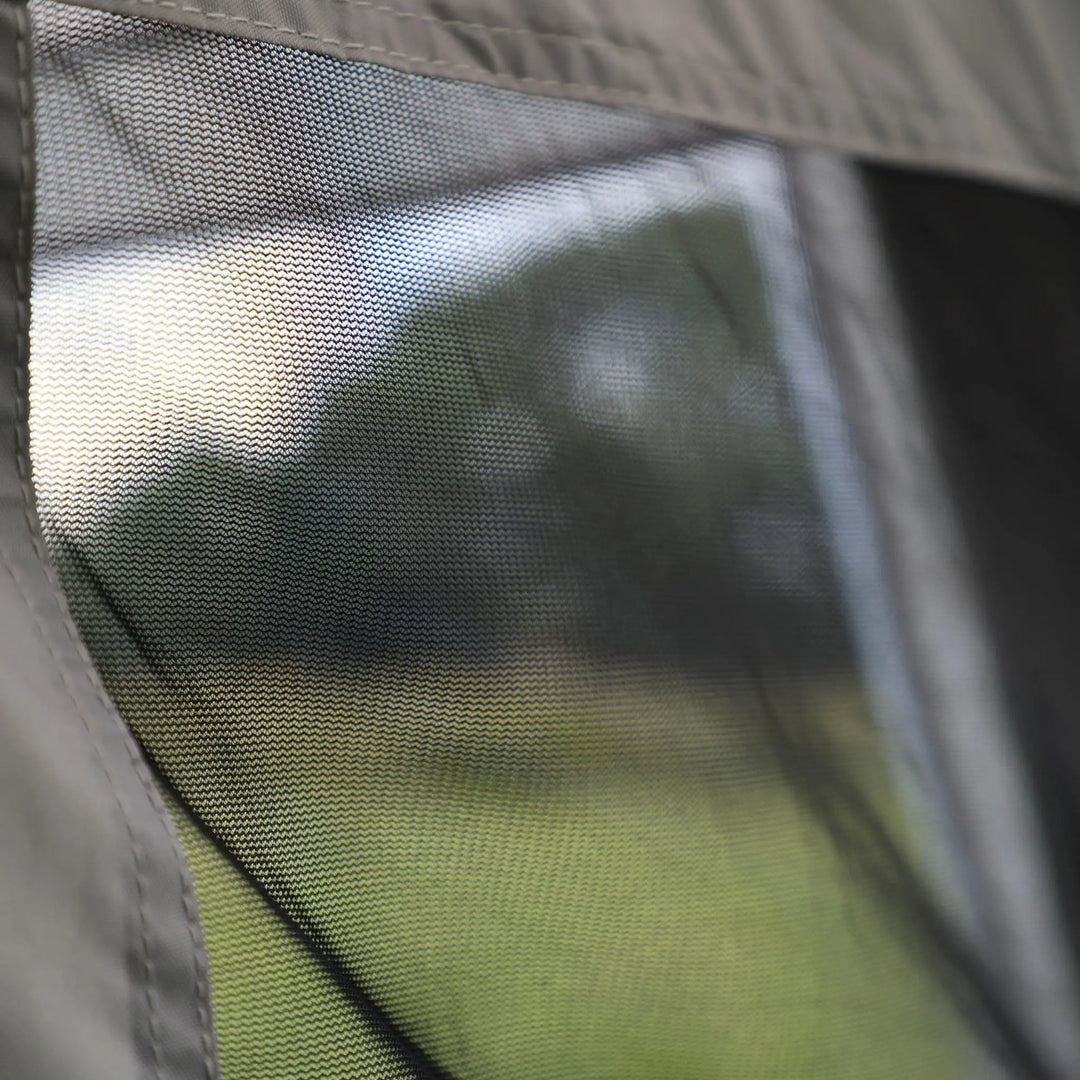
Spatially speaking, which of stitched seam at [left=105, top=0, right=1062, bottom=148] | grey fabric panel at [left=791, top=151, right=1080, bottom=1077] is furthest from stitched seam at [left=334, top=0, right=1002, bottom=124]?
grey fabric panel at [left=791, top=151, right=1080, bottom=1077]

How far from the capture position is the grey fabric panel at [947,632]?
3.03 ft

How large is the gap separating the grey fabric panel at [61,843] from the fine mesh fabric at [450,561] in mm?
25

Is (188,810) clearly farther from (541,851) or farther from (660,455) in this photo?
(660,455)

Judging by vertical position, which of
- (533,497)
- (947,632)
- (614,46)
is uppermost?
(614,46)

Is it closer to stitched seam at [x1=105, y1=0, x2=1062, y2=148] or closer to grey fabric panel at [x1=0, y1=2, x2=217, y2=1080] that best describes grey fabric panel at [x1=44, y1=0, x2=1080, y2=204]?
stitched seam at [x1=105, y1=0, x2=1062, y2=148]

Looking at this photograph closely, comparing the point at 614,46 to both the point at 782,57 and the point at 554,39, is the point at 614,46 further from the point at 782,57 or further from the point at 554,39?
the point at 782,57

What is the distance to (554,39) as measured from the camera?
69cm

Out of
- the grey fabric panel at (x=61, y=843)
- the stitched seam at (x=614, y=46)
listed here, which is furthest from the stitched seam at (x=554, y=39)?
the grey fabric panel at (x=61, y=843)

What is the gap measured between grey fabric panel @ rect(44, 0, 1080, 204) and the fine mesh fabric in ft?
0.07

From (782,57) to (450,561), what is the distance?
16.8 inches

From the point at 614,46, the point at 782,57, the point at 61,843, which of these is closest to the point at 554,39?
the point at 614,46

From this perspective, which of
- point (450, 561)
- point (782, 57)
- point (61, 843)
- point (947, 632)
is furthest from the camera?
point (947, 632)

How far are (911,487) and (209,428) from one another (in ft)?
1.92

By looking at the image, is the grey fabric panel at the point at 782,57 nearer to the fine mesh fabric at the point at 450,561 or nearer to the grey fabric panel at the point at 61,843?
the fine mesh fabric at the point at 450,561
